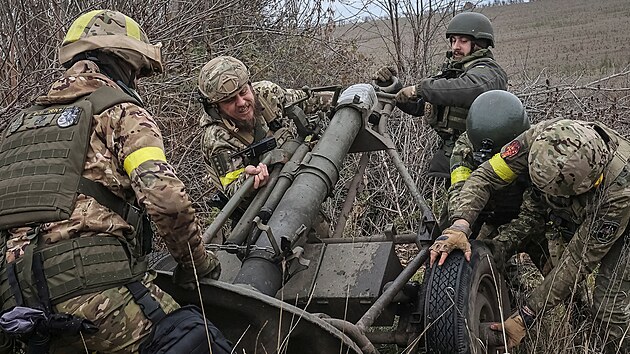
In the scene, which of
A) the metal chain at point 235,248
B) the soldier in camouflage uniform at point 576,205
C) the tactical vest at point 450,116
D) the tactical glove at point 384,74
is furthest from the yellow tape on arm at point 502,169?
the tactical glove at point 384,74

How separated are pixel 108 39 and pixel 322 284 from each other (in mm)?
1850

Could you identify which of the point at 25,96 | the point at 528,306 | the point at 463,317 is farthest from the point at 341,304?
the point at 25,96

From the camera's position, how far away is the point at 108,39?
3174 millimetres

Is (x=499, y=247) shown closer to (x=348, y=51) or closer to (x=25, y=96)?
(x=25, y=96)

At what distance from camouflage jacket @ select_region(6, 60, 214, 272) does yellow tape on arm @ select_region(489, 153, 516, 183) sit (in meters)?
1.88

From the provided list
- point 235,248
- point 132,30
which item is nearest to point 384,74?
point 235,248

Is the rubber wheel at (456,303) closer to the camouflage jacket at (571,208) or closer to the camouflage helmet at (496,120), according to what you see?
the camouflage jacket at (571,208)

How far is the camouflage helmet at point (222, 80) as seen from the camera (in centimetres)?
467

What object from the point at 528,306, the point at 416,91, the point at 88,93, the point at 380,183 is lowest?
the point at 380,183

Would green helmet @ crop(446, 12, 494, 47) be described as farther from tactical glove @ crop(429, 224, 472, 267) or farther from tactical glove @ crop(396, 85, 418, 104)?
tactical glove @ crop(429, 224, 472, 267)

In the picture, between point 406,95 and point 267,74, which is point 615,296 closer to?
point 406,95

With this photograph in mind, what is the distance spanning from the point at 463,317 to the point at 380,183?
3814mm

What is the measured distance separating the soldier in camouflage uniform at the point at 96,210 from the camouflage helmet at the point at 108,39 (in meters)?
0.03

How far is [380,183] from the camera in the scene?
24.5ft
